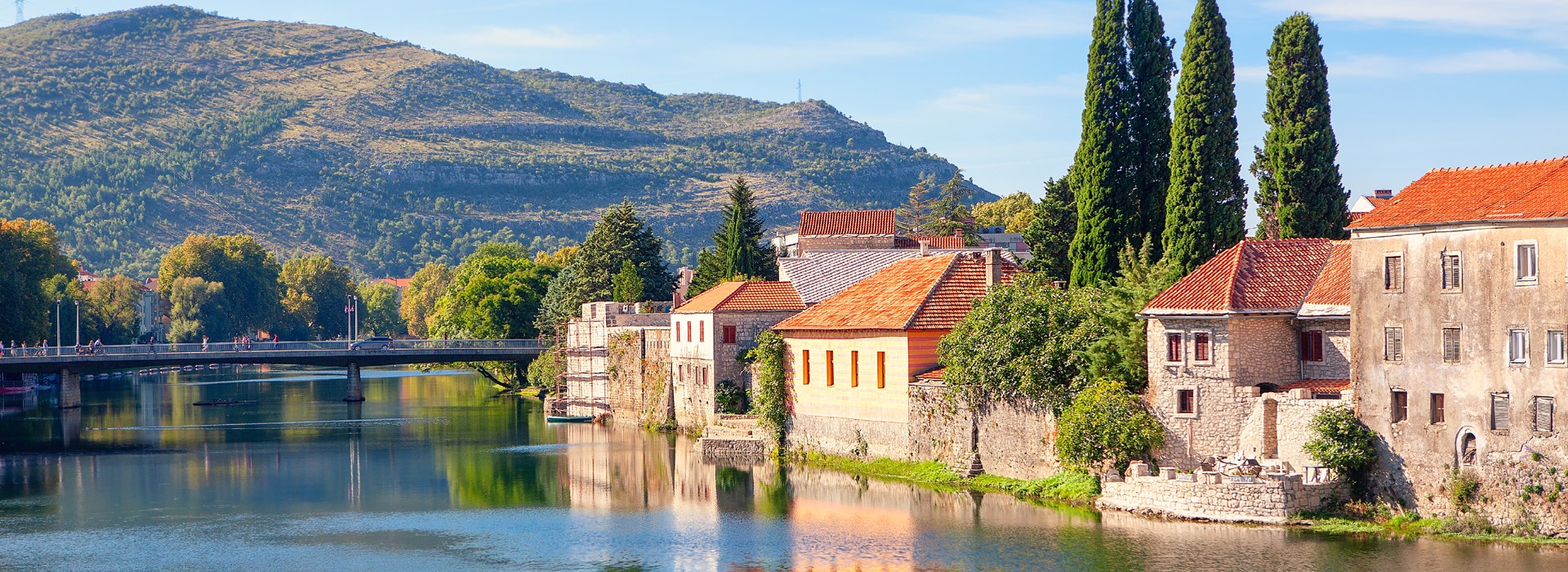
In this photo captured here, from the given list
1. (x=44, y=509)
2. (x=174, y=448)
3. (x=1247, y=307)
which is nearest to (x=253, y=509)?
(x=44, y=509)

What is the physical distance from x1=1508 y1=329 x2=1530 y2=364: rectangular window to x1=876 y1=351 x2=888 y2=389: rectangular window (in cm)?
2511

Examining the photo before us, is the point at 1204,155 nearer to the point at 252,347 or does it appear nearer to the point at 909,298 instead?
the point at 909,298

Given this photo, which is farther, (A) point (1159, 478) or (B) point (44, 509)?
(B) point (44, 509)

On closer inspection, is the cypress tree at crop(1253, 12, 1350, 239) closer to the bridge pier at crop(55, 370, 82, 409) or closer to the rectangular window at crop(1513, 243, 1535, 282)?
the rectangular window at crop(1513, 243, 1535, 282)

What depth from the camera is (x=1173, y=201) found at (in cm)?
6284

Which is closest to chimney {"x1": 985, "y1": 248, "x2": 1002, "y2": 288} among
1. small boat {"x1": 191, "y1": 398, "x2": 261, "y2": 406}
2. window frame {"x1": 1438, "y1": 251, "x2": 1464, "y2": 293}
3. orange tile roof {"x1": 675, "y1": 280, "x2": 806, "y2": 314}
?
orange tile roof {"x1": 675, "y1": 280, "x2": 806, "y2": 314}

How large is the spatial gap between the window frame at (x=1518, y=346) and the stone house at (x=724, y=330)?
134 feet

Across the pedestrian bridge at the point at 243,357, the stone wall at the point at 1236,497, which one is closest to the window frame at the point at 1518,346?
the stone wall at the point at 1236,497

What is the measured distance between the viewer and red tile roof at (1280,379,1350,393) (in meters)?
47.3

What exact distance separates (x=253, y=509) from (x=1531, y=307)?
129ft

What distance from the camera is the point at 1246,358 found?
48.8m

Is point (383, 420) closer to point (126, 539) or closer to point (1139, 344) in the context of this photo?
point (126, 539)

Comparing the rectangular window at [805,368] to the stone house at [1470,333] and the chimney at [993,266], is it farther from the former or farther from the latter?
the stone house at [1470,333]

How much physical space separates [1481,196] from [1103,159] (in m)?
24.0
